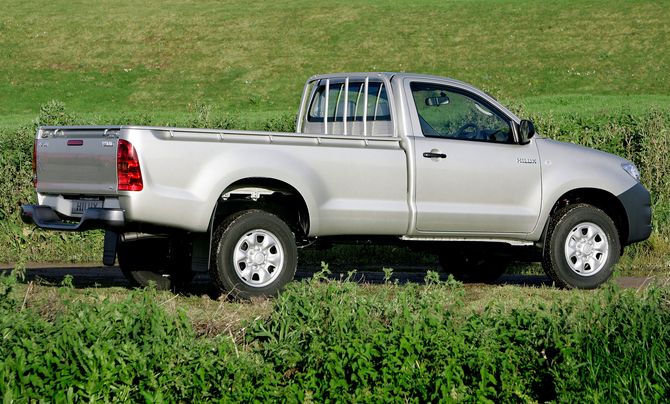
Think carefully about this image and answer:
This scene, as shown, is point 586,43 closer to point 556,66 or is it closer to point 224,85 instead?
point 556,66

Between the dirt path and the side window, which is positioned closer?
the side window

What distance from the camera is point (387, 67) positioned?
1585 inches

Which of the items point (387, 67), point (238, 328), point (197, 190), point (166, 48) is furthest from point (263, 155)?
point (166, 48)

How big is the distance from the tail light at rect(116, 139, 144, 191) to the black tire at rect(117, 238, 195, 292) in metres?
1.42

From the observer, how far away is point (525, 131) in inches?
295

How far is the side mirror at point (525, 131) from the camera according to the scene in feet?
24.5

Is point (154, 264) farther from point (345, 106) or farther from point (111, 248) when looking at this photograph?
point (345, 106)

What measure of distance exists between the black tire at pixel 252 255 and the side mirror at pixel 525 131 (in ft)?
8.82

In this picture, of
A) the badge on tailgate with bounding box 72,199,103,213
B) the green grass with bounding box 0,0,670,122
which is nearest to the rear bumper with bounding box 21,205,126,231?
the badge on tailgate with bounding box 72,199,103,213

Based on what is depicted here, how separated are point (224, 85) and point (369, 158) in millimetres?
35005

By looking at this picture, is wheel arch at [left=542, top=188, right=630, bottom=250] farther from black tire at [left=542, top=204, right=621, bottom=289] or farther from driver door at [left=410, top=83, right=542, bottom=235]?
driver door at [left=410, top=83, right=542, bottom=235]

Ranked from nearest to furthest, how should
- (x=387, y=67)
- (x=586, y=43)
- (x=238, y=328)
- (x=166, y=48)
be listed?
(x=238, y=328), (x=387, y=67), (x=586, y=43), (x=166, y=48)

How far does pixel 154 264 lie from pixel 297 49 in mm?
39627

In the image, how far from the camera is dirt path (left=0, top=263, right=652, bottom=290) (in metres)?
8.77
